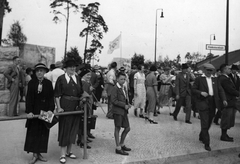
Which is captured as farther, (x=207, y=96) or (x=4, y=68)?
(x=4, y=68)

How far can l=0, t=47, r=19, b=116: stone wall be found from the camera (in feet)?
27.0

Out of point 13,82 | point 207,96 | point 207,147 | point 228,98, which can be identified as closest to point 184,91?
point 228,98

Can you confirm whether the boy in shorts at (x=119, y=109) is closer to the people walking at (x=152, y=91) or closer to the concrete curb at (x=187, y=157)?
the concrete curb at (x=187, y=157)

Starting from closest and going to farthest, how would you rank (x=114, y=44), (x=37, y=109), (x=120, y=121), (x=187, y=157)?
(x=37, y=109)
(x=120, y=121)
(x=187, y=157)
(x=114, y=44)

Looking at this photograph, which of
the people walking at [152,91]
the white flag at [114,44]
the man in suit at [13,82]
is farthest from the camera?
the white flag at [114,44]

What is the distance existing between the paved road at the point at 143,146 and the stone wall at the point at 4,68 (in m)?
1.16

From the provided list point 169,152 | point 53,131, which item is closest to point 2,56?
point 53,131

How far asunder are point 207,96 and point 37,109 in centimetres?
391

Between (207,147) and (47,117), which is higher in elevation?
(47,117)

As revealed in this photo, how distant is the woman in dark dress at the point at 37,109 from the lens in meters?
4.22

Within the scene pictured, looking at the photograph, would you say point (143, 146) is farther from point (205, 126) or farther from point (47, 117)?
point (47, 117)

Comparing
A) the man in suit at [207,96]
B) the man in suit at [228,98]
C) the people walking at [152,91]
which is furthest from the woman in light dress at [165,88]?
the man in suit at [207,96]

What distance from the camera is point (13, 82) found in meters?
8.12

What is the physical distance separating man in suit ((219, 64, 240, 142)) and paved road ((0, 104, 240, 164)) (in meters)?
0.44
